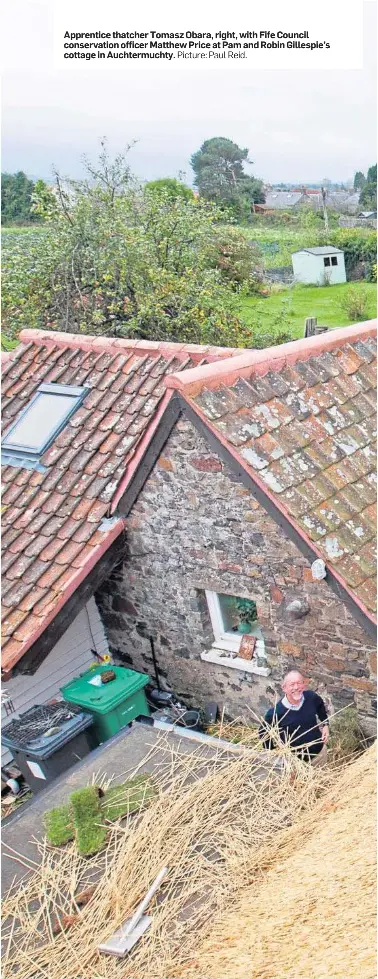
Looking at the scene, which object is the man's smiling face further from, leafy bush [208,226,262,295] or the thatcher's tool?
leafy bush [208,226,262,295]

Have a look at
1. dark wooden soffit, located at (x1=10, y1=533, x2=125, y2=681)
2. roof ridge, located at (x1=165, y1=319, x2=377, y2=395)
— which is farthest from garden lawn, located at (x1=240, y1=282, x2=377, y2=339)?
dark wooden soffit, located at (x1=10, y1=533, x2=125, y2=681)

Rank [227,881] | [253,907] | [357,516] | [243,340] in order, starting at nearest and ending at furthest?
[253,907], [227,881], [357,516], [243,340]

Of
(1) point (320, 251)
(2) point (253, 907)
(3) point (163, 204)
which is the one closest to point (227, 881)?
(2) point (253, 907)

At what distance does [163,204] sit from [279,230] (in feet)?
125

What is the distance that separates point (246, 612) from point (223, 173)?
113ft

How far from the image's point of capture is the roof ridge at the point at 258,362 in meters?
7.12

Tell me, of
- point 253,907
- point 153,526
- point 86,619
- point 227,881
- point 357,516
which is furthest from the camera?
point 86,619

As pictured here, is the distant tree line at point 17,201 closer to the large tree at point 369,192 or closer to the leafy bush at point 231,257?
the leafy bush at point 231,257

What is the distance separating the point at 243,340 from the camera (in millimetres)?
16766

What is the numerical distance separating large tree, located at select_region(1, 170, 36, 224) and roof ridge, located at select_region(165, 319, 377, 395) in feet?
67.9

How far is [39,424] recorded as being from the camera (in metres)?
9.32

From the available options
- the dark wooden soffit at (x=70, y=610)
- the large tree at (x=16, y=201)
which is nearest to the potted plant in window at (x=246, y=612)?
the dark wooden soffit at (x=70, y=610)

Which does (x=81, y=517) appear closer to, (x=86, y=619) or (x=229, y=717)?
(x=86, y=619)

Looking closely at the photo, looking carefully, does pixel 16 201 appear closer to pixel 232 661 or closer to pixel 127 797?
pixel 232 661
